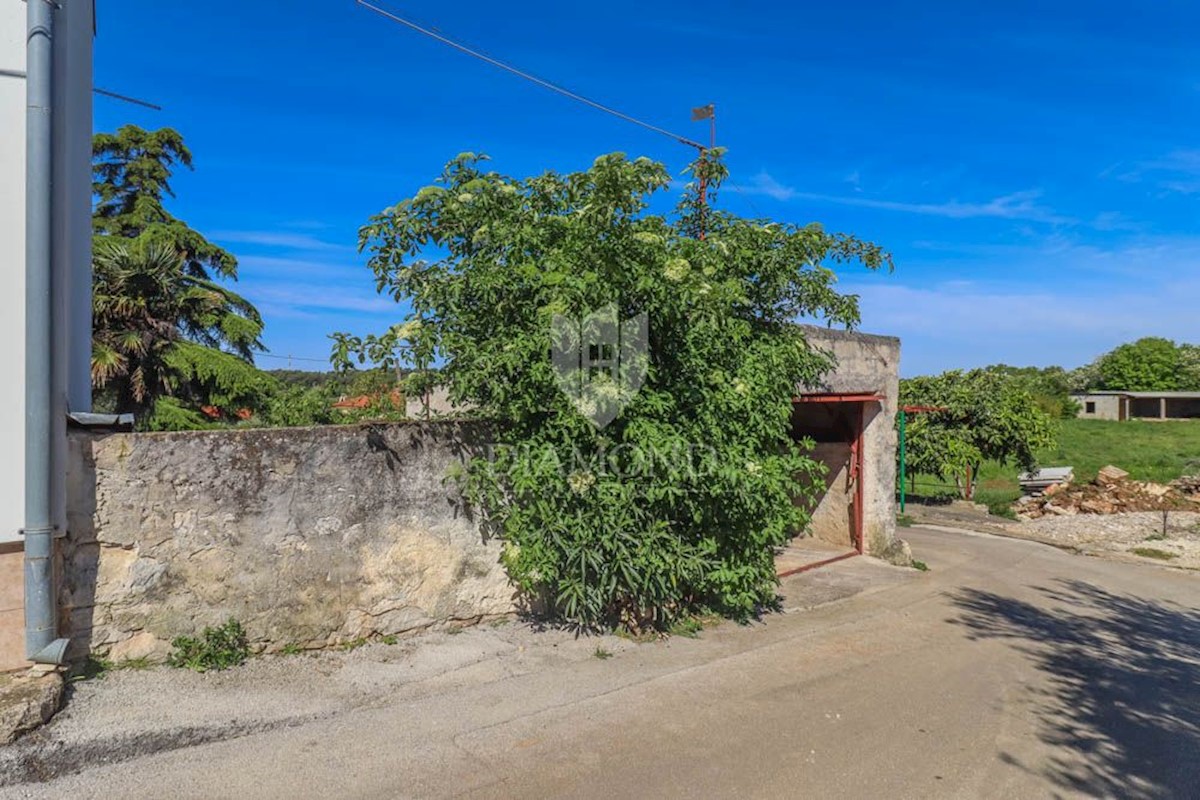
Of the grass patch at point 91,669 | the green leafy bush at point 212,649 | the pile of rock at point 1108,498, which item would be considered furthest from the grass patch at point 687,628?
the pile of rock at point 1108,498

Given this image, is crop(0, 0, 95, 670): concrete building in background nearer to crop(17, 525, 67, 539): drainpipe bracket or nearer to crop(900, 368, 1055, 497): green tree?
crop(17, 525, 67, 539): drainpipe bracket

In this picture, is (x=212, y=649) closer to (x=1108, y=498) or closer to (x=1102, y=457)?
(x=1108, y=498)

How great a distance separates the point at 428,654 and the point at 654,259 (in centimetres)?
320

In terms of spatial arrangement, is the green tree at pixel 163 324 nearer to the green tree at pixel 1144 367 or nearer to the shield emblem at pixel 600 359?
the shield emblem at pixel 600 359

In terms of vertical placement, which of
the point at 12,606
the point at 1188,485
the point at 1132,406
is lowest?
the point at 1188,485

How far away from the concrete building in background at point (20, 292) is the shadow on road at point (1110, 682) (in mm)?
5427

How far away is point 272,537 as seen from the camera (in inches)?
169

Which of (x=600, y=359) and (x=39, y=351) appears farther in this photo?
(x=600, y=359)

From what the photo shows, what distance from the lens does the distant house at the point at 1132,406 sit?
157ft

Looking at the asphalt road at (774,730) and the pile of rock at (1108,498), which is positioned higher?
the asphalt road at (774,730)

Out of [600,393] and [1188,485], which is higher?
[600,393]

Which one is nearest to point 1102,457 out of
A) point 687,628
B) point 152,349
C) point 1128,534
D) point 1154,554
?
point 1128,534

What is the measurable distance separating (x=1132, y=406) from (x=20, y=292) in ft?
209

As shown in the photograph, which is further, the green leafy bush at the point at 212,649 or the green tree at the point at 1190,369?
the green tree at the point at 1190,369
